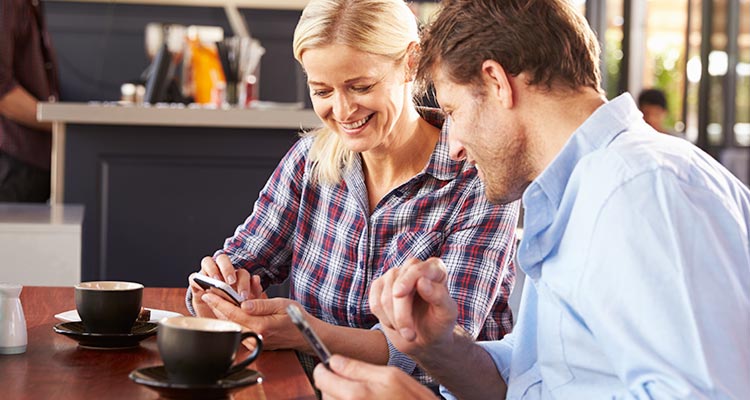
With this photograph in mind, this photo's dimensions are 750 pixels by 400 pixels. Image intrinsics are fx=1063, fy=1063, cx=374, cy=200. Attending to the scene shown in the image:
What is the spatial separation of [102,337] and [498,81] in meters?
0.62

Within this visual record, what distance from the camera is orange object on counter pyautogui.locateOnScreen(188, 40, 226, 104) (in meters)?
5.06

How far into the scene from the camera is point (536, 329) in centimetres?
146

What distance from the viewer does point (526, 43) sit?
131cm

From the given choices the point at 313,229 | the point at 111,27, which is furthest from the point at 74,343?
the point at 111,27

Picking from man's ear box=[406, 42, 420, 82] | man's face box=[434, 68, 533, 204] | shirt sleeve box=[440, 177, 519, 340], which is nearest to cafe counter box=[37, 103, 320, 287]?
man's ear box=[406, 42, 420, 82]

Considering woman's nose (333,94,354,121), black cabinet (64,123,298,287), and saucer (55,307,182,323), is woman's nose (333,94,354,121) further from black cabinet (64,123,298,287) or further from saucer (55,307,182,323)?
black cabinet (64,123,298,287)

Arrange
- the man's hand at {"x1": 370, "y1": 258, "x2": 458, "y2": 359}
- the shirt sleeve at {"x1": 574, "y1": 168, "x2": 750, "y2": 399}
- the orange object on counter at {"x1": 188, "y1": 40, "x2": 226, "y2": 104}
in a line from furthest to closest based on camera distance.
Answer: the orange object on counter at {"x1": 188, "y1": 40, "x2": 226, "y2": 104} → the man's hand at {"x1": 370, "y1": 258, "x2": 458, "y2": 359} → the shirt sleeve at {"x1": 574, "y1": 168, "x2": 750, "y2": 399}

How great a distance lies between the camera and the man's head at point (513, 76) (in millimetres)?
1309

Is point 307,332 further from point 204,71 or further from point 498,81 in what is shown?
point 204,71

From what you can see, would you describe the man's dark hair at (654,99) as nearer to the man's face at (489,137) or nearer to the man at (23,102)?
the man at (23,102)

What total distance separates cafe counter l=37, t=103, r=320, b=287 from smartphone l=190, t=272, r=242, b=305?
189 centimetres

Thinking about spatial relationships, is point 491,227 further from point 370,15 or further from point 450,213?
point 370,15

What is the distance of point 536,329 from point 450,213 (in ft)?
1.50

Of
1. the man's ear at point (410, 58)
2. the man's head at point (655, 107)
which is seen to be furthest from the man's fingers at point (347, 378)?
the man's head at point (655, 107)
